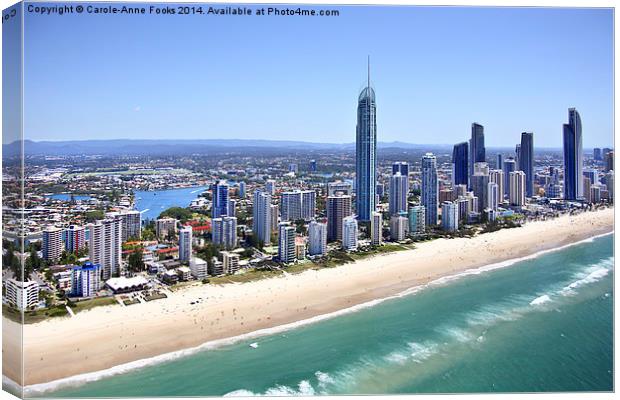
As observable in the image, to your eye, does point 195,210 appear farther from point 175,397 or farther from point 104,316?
point 175,397

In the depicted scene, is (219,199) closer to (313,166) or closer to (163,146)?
(163,146)

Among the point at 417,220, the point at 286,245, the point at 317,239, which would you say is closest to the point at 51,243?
the point at 286,245

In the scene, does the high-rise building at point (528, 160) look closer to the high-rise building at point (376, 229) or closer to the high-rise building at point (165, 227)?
the high-rise building at point (376, 229)

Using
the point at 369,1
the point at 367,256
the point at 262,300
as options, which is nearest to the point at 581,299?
the point at 367,256

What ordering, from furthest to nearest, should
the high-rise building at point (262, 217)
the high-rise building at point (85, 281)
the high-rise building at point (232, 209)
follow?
the high-rise building at point (232, 209) < the high-rise building at point (262, 217) < the high-rise building at point (85, 281)

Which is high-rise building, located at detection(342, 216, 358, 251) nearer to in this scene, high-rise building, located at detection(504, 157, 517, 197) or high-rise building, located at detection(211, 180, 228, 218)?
high-rise building, located at detection(211, 180, 228, 218)

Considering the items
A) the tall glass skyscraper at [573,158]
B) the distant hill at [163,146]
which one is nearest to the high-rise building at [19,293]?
the distant hill at [163,146]
